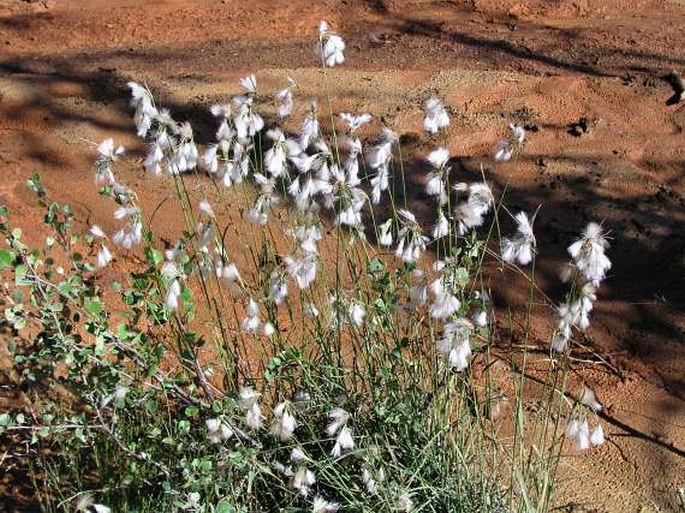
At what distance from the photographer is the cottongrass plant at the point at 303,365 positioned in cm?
288

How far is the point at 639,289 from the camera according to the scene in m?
4.84

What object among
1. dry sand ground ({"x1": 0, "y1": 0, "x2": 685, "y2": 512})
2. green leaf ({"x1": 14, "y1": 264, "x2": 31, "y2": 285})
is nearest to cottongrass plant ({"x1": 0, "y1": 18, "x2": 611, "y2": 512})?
green leaf ({"x1": 14, "y1": 264, "x2": 31, "y2": 285})

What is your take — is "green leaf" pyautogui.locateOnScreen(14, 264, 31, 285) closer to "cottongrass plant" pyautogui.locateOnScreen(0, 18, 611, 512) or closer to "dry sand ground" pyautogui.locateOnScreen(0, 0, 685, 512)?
"cottongrass plant" pyautogui.locateOnScreen(0, 18, 611, 512)

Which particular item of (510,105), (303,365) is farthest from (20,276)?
(510,105)

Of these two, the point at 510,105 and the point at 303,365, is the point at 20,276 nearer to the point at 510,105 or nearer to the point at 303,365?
the point at 303,365

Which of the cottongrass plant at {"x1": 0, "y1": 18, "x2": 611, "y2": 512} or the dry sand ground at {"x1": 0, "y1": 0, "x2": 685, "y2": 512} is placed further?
the dry sand ground at {"x1": 0, "y1": 0, "x2": 685, "y2": 512}

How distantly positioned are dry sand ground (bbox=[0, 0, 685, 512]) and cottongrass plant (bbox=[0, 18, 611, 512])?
68 centimetres

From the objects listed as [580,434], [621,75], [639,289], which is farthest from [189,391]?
[621,75]

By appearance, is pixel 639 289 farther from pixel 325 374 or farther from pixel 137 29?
pixel 137 29

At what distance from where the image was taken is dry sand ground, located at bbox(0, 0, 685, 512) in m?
4.39

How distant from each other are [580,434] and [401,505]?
24.2 inches

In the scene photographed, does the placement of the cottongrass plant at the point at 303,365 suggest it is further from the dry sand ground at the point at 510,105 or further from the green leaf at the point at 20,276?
the dry sand ground at the point at 510,105

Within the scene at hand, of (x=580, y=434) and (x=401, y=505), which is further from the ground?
(x=580, y=434)

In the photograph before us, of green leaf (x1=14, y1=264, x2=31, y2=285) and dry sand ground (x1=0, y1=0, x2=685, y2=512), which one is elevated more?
green leaf (x1=14, y1=264, x2=31, y2=285)
